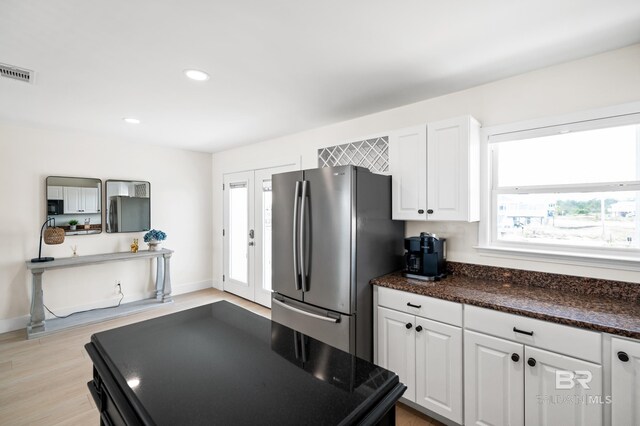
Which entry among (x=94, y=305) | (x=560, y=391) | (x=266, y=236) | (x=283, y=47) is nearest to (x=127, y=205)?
(x=94, y=305)

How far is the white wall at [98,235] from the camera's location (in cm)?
352

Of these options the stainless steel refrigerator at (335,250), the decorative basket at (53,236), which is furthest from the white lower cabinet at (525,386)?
the decorative basket at (53,236)

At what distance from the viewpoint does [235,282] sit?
192 inches

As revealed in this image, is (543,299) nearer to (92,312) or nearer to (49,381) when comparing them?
(49,381)

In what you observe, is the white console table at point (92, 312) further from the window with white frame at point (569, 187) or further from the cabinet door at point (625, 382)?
the cabinet door at point (625, 382)

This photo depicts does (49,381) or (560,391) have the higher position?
(560,391)

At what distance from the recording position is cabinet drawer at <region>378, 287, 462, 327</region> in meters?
1.90

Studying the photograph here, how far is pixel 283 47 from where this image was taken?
187 centimetres

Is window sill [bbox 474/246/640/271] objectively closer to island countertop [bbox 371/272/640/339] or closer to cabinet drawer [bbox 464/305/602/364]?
island countertop [bbox 371/272/640/339]

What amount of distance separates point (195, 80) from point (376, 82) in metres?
1.42

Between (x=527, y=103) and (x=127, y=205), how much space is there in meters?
4.89

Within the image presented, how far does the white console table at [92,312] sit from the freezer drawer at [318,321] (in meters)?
2.49

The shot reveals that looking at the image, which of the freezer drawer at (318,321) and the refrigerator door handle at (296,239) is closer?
the freezer drawer at (318,321)

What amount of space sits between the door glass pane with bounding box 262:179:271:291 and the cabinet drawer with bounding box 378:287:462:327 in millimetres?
2368
